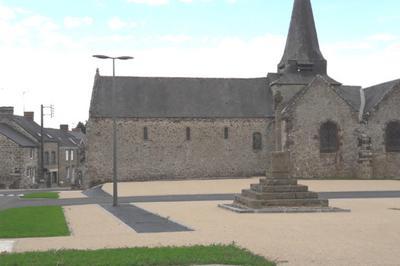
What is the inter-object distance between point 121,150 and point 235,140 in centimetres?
761

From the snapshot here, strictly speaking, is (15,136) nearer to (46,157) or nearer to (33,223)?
(46,157)

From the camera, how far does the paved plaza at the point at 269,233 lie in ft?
31.0

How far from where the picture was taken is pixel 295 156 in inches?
1427

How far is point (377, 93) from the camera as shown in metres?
38.4

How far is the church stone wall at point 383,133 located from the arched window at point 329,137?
2.09 metres

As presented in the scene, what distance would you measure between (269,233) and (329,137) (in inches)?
1022

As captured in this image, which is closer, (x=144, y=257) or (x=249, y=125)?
(x=144, y=257)

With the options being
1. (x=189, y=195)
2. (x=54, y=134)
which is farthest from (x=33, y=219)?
(x=54, y=134)

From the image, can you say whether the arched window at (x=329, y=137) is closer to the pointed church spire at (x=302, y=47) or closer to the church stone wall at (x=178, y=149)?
the church stone wall at (x=178, y=149)

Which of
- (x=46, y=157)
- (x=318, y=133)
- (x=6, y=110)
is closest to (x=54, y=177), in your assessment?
(x=46, y=157)

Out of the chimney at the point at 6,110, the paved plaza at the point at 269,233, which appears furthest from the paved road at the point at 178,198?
the chimney at the point at 6,110

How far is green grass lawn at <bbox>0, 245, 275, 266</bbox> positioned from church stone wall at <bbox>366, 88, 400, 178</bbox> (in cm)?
2870

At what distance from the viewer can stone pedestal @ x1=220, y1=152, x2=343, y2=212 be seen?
17.7 m

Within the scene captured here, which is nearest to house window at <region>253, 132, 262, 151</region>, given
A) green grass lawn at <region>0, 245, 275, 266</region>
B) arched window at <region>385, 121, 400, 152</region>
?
arched window at <region>385, 121, 400, 152</region>
